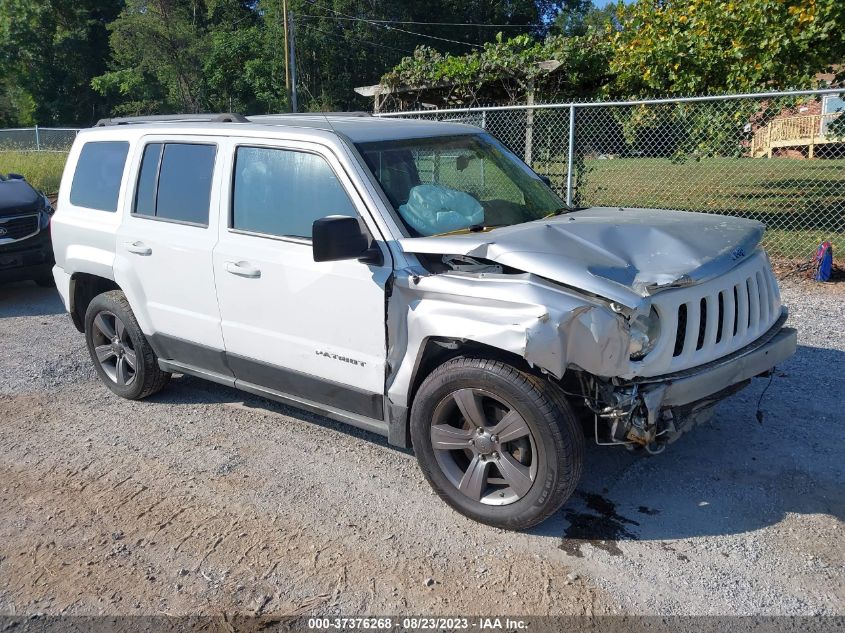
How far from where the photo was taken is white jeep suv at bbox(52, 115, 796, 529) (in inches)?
131

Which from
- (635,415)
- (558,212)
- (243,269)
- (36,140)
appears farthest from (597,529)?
(36,140)

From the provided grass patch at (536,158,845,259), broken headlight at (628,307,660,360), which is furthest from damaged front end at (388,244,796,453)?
grass patch at (536,158,845,259)

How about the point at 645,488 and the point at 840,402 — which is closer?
the point at 645,488

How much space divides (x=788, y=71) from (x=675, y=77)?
150 centimetres

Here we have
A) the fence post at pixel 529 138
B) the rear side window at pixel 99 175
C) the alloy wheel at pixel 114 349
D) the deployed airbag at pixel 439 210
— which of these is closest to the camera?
the deployed airbag at pixel 439 210

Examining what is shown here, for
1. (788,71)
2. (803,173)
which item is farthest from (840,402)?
(803,173)

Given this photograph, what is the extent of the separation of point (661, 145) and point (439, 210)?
735 cm

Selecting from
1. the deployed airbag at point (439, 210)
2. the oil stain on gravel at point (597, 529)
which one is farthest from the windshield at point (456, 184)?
the oil stain on gravel at point (597, 529)

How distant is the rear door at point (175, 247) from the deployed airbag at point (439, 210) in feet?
4.22

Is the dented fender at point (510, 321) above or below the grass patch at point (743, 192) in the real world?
above

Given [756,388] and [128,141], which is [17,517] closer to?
[128,141]

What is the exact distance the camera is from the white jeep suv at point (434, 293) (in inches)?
131

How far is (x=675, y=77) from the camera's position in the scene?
1085cm

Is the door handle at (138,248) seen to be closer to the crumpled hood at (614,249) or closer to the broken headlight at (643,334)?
the crumpled hood at (614,249)
